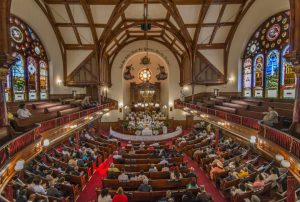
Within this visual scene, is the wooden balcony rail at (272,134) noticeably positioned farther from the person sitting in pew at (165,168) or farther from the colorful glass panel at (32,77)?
the colorful glass panel at (32,77)

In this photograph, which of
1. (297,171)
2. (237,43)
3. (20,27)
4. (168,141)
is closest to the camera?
(297,171)

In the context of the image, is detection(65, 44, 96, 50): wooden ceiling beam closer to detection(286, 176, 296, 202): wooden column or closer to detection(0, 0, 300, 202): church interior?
detection(0, 0, 300, 202): church interior

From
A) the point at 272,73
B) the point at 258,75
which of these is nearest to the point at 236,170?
the point at 272,73

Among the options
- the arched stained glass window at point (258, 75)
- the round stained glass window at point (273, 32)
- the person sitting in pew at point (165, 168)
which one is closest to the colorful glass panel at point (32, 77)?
the person sitting in pew at point (165, 168)

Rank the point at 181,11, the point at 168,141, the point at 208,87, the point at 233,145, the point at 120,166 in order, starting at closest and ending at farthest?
1. the point at 120,166
2. the point at 233,145
3. the point at 181,11
4. the point at 168,141
5. the point at 208,87

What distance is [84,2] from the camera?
15.5m

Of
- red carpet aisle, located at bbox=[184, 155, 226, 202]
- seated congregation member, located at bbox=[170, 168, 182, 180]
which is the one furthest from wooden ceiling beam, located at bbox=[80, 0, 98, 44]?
red carpet aisle, located at bbox=[184, 155, 226, 202]

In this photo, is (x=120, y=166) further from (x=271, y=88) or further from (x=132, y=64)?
(x=132, y=64)

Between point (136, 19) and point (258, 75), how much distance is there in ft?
41.7

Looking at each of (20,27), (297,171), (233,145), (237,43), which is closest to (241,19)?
(237,43)

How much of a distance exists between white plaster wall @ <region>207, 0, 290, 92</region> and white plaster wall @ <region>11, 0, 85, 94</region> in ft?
54.1

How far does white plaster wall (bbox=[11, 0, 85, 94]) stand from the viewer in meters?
15.3

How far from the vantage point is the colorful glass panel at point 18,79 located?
15.6 m

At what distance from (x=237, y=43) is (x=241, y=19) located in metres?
2.33
